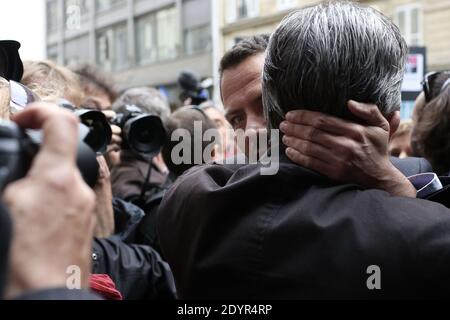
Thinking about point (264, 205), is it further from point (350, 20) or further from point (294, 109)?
point (350, 20)

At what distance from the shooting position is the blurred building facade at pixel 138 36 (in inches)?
838

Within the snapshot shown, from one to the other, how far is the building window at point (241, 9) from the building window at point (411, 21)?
16.2 feet

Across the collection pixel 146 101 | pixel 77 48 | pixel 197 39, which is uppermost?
pixel 77 48

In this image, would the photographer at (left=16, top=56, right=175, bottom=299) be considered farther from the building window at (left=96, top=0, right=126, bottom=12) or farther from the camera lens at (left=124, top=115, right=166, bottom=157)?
the building window at (left=96, top=0, right=126, bottom=12)

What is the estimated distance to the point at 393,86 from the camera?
4.38ft

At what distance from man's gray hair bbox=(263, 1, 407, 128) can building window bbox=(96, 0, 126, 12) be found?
82.6ft

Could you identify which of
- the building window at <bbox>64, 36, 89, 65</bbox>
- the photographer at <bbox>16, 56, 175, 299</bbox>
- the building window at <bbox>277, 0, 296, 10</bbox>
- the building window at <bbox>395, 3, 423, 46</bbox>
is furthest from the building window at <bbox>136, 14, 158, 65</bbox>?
the photographer at <bbox>16, 56, 175, 299</bbox>

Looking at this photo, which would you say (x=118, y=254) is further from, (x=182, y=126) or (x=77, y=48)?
(x=77, y=48)

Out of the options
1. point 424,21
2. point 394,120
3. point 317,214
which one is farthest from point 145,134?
point 424,21

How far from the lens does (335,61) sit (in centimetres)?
125

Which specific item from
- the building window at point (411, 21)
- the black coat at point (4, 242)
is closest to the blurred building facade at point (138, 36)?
the building window at point (411, 21)

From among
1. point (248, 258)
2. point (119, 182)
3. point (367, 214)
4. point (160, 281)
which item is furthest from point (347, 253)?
point (119, 182)

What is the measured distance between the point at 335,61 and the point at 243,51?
1068mm

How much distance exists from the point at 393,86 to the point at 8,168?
87 cm
